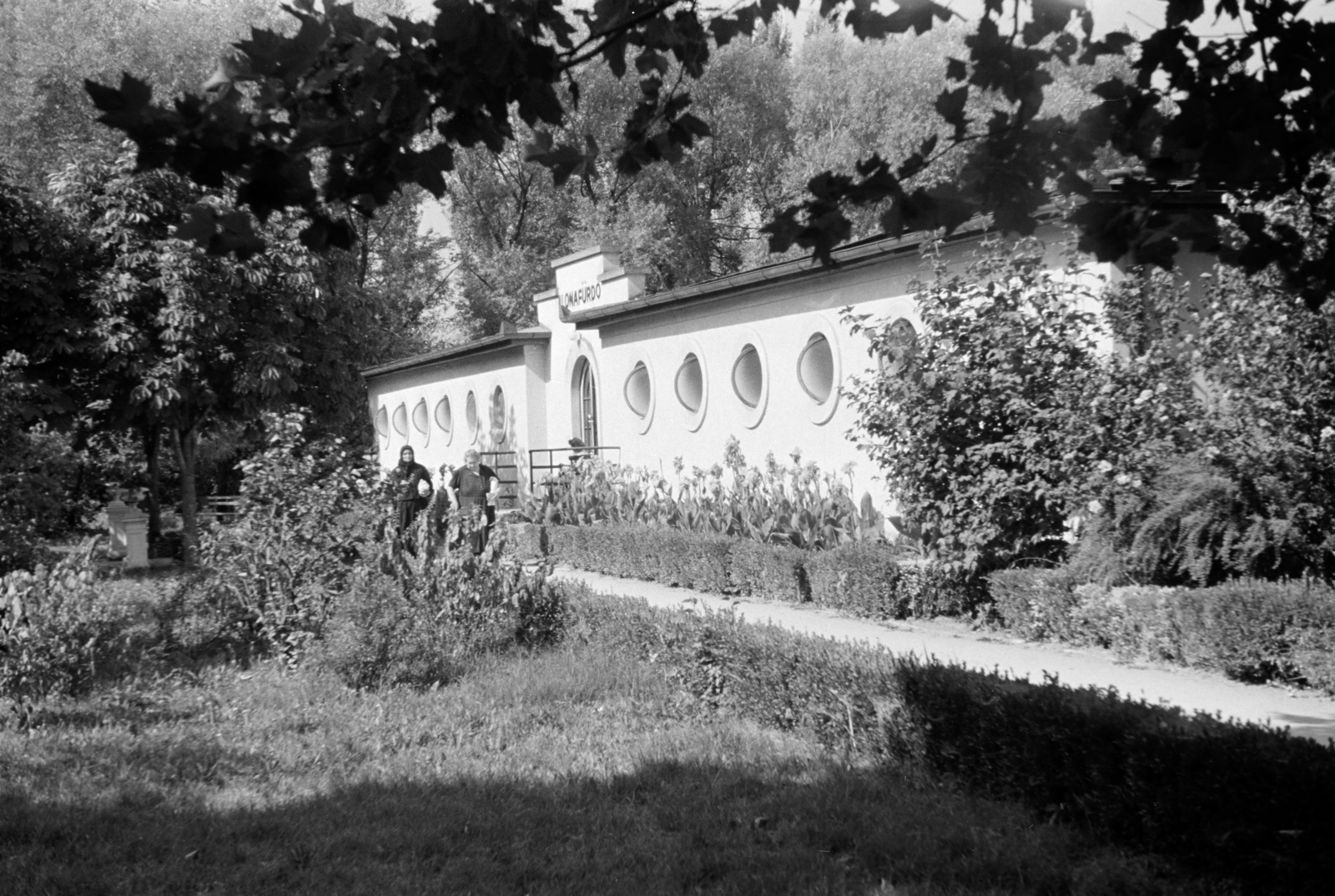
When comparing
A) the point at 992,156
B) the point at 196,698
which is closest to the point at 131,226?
the point at 196,698

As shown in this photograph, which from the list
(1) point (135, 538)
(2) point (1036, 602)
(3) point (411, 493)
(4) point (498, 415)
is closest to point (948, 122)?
(2) point (1036, 602)

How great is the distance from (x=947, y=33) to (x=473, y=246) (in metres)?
19.1

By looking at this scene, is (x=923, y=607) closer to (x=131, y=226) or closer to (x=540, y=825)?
(x=540, y=825)

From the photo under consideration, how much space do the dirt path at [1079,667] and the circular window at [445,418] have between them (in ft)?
61.8

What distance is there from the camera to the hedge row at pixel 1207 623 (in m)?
7.25

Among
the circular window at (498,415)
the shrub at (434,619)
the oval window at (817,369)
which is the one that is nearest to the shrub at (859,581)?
Answer: the shrub at (434,619)

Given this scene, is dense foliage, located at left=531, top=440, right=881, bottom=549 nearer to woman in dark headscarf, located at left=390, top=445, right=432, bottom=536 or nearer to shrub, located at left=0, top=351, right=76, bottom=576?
woman in dark headscarf, located at left=390, top=445, right=432, bottom=536

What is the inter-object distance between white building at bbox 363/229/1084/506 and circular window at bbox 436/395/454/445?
0.15 feet

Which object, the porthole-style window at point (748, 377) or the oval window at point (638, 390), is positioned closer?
the porthole-style window at point (748, 377)

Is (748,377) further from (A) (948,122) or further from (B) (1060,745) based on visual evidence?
(A) (948,122)

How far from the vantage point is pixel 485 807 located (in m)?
5.88

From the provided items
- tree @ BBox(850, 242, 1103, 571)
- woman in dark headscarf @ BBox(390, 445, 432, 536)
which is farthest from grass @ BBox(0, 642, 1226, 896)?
woman in dark headscarf @ BBox(390, 445, 432, 536)

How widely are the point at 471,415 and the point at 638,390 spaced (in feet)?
29.2

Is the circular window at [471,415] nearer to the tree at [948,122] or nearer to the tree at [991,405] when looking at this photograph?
the tree at [991,405]
